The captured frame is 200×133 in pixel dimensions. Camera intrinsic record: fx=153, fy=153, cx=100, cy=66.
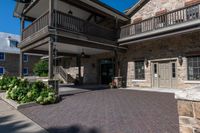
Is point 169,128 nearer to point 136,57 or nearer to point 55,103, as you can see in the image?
point 55,103

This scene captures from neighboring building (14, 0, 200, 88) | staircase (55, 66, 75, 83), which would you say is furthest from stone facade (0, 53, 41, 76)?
neighboring building (14, 0, 200, 88)

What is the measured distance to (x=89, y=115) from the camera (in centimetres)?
466

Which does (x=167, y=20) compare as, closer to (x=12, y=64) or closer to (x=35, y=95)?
(x=35, y=95)

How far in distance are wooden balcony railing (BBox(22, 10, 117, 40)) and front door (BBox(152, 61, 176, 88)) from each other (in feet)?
13.9

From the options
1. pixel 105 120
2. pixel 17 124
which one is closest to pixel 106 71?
pixel 105 120

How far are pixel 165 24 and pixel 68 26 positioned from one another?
6012 mm

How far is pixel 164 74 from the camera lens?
1083cm

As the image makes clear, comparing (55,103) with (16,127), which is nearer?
(16,127)

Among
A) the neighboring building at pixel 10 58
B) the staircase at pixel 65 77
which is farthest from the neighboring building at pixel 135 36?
the neighboring building at pixel 10 58

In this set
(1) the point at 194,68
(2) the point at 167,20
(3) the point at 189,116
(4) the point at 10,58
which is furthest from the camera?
(4) the point at 10,58

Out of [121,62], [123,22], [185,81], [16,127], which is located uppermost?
[123,22]

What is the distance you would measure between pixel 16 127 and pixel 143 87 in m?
9.58

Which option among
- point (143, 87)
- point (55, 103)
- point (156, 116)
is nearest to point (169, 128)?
point (156, 116)

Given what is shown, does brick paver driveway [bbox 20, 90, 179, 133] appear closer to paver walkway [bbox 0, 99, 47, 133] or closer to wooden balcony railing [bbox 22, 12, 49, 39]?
paver walkway [bbox 0, 99, 47, 133]
